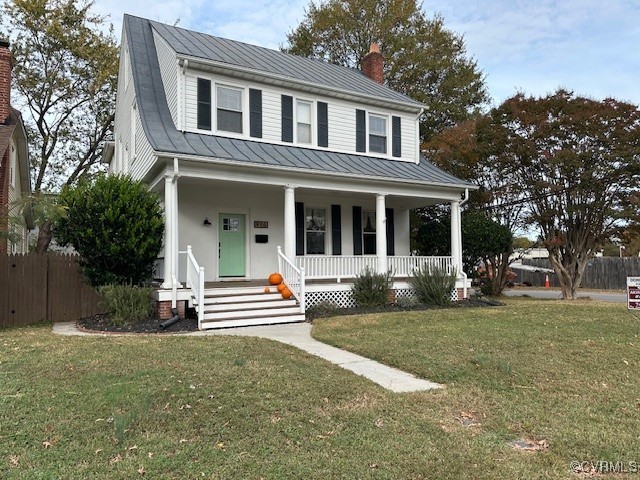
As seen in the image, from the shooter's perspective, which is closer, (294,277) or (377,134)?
(294,277)

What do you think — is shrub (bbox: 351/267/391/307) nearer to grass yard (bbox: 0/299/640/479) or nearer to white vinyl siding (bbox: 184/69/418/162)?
white vinyl siding (bbox: 184/69/418/162)

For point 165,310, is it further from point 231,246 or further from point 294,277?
point 231,246

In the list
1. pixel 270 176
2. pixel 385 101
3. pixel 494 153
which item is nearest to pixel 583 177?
pixel 494 153

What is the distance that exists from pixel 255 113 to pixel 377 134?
4293 millimetres

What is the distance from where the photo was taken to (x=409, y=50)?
24.5 metres

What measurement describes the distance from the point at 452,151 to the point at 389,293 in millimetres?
8009

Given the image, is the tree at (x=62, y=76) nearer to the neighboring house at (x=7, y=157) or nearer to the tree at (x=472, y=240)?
the neighboring house at (x=7, y=157)

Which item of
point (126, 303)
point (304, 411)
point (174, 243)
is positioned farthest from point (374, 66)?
point (304, 411)

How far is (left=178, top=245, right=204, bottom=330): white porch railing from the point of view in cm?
927

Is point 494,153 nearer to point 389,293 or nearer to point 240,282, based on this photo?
point 389,293

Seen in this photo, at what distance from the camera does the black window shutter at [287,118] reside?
43.1ft

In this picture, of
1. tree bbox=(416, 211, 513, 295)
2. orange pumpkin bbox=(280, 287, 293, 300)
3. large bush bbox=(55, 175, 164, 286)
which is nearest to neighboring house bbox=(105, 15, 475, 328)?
orange pumpkin bbox=(280, 287, 293, 300)

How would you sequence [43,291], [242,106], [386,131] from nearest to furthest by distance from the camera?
1. [43,291]
2. [242,106]
3. [386,131]
